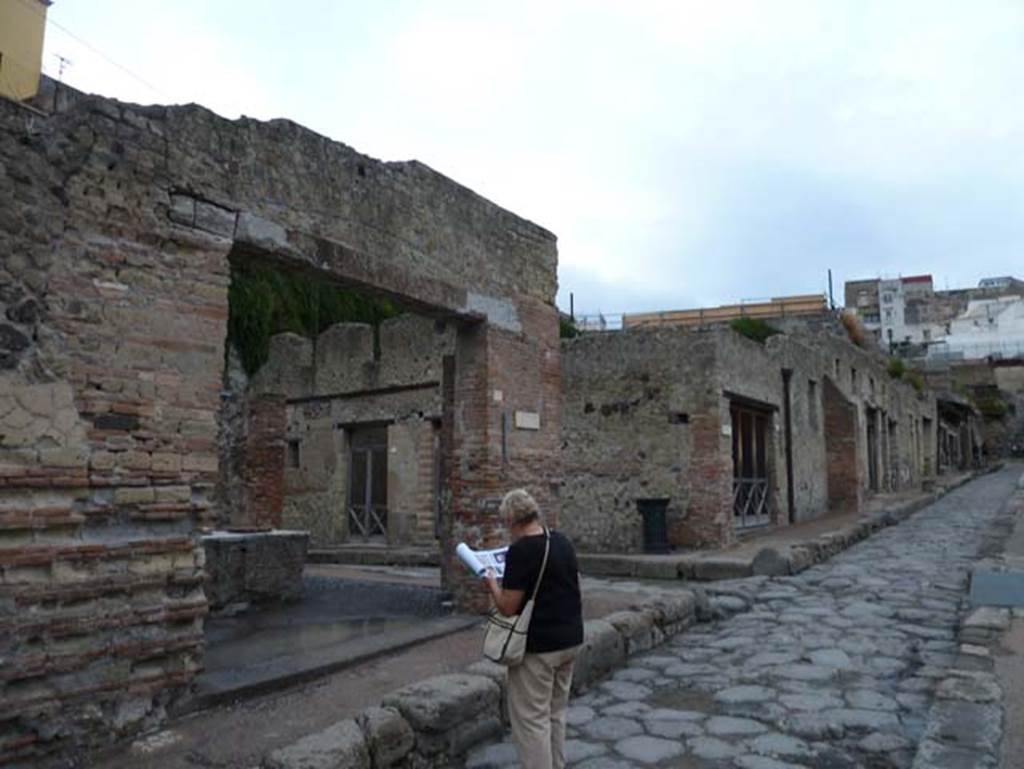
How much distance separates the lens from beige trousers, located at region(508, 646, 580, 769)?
143 inches

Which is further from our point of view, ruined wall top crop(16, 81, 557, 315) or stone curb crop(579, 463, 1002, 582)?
stone curb crop(579, 463, 1002, 582)

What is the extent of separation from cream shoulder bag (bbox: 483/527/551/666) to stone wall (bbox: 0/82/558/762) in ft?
6.83

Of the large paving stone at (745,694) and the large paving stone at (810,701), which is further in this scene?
the large paving stone at (745,694)

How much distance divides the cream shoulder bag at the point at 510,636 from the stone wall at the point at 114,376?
208 centimetres

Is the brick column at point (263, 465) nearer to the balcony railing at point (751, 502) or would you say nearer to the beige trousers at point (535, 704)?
the balcony railing at point (751, 502)

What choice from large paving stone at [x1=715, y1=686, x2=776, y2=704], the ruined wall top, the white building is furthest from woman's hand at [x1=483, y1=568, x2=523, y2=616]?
the white building

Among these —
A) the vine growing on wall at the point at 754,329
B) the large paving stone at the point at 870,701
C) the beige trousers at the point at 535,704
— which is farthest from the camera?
the vine growing on wall at the point at 754,329

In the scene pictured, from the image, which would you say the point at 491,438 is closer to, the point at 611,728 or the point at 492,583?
the point at 611,728

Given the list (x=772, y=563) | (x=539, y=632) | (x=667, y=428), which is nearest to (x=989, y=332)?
(x=667, y=428)

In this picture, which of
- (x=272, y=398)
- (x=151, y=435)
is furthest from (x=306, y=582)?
(x=151, y=435)

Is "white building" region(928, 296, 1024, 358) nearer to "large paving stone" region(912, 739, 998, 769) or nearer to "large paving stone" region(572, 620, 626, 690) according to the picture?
"large paving stone" region(572, 620, 626, 690)

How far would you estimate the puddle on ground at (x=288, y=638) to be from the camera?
5.84 meters

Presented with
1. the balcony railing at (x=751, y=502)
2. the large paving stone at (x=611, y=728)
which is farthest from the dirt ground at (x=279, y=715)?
the balcony railing at (x=751, y=502)

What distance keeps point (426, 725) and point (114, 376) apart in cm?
264
